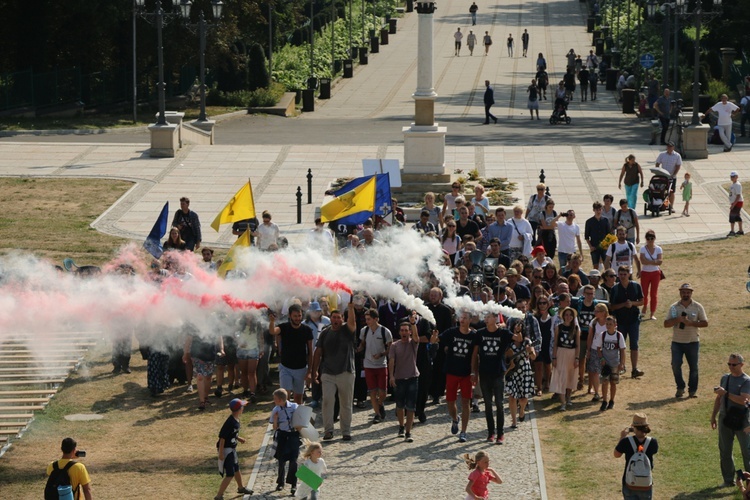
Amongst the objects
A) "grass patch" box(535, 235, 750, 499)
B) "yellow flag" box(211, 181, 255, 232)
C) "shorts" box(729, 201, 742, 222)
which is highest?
"yellow flag" box(211, 181, 255, 232)

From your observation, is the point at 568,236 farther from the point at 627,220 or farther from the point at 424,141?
the point at 424,141

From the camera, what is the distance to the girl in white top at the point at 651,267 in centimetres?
2244

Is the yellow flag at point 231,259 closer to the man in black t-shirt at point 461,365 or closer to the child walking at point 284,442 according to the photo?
the man in black t-shirt at point 461,365

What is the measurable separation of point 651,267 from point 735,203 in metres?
6.61

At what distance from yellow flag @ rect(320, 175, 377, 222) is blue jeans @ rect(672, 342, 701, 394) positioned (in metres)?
5.37

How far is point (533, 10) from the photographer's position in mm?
84188

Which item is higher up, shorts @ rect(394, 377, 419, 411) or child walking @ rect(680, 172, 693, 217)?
child walking @ rect(680, 172, 693, 217)

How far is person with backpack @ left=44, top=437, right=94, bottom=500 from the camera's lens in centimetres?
1428

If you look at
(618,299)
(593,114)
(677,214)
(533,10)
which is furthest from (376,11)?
(618,299)

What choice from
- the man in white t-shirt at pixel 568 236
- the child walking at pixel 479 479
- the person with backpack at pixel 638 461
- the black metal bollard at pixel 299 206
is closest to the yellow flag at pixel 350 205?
the man in white t-shirt at pixel 568 236

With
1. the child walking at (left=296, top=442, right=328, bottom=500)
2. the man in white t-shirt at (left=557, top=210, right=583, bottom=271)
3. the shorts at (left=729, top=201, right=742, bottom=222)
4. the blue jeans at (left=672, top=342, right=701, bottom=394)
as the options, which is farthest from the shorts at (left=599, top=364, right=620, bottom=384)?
the shorts at (left=729, top=201, right=742, bottom=222)

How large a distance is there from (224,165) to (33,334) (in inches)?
692

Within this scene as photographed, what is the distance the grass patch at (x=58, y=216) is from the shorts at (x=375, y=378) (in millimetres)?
10119

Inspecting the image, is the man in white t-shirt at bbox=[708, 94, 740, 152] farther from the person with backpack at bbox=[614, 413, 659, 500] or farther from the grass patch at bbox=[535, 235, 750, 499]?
the person with backpack at bbox=[614, 413, 659, 500]
